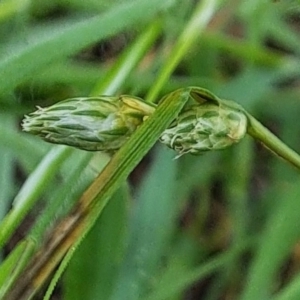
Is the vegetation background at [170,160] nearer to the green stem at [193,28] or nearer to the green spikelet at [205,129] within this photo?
the green stem at [193,28]

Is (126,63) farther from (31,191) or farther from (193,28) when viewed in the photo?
(31,191)

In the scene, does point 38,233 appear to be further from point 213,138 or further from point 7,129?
point 7,129

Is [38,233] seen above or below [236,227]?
above

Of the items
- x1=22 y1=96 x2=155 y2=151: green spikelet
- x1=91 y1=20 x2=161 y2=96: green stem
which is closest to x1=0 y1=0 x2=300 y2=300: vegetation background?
x1=91 y1=20 x2=161 y2=96: green stem

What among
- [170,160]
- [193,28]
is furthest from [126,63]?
[170,160]

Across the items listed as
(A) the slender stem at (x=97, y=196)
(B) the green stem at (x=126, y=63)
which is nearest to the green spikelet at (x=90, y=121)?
(A) the slender stem at (x=97, y=196)

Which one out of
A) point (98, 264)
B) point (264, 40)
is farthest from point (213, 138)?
point (264, 40)
